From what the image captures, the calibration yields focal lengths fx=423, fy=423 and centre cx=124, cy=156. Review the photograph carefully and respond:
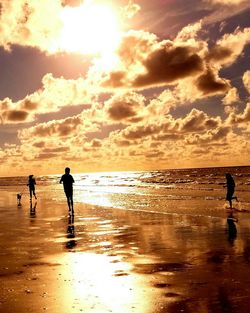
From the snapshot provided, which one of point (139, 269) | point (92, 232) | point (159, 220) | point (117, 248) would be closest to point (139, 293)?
point (139, 269)

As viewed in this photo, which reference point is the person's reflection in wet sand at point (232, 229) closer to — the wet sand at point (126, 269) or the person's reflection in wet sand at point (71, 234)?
the wet sand at point (126, 269)

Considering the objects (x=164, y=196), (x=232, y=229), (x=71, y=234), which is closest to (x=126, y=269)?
(x=71, y=234)

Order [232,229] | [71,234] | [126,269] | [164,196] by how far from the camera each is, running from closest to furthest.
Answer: [126,269] < [71,234] < [232,229] < [164,196]

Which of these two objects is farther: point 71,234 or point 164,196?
point 164,196

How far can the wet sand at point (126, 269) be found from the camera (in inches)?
274

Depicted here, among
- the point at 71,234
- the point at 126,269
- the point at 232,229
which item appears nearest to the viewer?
the point at 126,269

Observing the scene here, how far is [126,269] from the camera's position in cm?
945

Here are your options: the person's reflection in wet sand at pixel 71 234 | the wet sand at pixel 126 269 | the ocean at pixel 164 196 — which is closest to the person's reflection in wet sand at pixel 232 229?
the wet sand at pixel 126 269

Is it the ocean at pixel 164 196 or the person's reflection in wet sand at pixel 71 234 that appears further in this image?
the ocean at pixel 164 196

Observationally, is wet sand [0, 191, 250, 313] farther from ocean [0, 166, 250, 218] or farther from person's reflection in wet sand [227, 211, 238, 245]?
ocean [0, 166, 250, 218]

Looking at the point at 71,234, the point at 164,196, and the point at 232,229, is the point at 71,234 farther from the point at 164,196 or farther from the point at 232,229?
the point at 164,196

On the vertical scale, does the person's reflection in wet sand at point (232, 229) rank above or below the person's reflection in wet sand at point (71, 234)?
below

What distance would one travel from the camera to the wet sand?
22.9 ft

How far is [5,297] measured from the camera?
7.43 m
